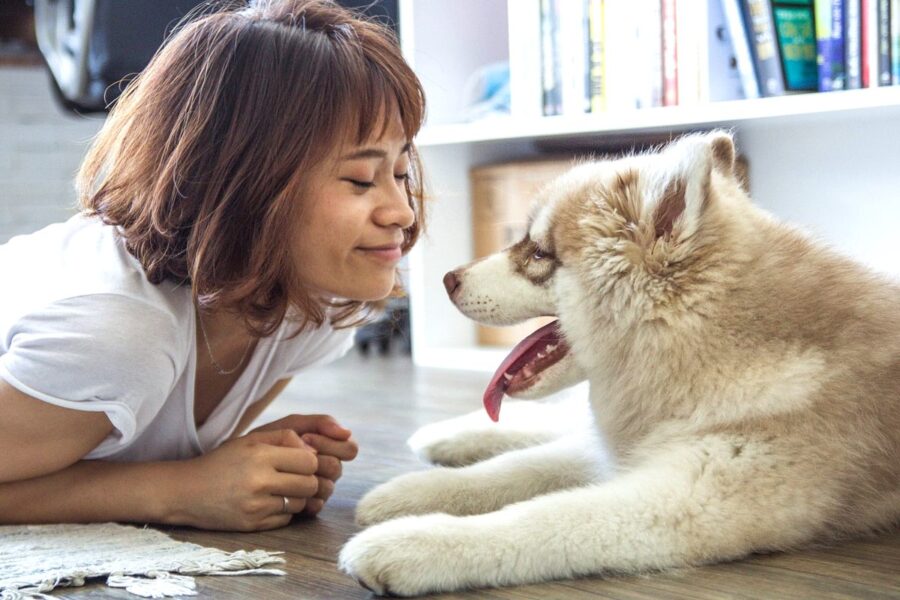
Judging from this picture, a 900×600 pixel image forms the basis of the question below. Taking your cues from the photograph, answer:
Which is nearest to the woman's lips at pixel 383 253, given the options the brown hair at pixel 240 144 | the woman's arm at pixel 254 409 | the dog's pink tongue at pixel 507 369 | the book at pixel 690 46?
the brown hair at pixel 240 144

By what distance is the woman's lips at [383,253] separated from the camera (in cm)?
143

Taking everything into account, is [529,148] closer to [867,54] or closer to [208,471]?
[867,54]

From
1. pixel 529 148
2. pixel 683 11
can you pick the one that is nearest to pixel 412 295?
pixel 529 148

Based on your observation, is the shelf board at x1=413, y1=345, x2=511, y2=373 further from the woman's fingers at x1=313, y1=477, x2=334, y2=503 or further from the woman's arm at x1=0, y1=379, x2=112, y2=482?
the woman's arm at x1=0, y1=379, x2=112, y2=482

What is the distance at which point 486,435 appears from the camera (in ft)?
5.47

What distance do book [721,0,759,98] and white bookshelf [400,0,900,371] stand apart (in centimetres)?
9

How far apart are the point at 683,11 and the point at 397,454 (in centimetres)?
145

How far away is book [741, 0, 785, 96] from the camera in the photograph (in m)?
2.51

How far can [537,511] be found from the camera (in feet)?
3.59

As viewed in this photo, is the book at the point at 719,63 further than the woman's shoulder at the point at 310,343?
Yes

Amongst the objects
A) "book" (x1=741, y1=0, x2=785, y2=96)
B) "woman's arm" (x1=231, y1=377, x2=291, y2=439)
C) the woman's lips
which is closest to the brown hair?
the woman's lips

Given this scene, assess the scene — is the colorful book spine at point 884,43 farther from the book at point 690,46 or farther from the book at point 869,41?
the book at point 690,46

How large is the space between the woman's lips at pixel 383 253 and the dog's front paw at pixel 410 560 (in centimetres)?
47

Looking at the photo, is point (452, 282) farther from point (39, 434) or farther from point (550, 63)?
point (550, 63)
